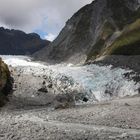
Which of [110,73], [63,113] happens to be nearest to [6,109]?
[63,113]

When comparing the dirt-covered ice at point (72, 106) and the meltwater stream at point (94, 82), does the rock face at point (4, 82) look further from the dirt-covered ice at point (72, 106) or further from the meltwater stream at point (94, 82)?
the meltwater stream at point (94, 82)

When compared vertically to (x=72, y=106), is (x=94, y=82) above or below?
above

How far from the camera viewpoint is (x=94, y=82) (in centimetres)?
6944

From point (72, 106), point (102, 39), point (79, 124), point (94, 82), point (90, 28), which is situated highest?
point (90, 28)

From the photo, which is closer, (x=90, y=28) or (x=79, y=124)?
(x=79, y=124)

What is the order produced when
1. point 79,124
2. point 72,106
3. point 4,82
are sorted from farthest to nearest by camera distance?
point 4,82 < point 72,106 < point 79,124

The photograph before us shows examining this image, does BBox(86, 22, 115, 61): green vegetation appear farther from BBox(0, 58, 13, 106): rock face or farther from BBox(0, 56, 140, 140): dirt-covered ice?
BBox(0, 58, 13, 106): rock face

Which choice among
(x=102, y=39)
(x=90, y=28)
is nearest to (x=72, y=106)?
(x=102, y=39)

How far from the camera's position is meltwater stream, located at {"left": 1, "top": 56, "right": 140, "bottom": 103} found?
212ft

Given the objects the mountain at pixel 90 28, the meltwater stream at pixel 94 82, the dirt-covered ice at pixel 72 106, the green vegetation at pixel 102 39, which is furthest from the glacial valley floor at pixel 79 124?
the mountain at pixel 90 28

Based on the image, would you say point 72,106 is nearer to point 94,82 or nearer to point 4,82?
point 4,82

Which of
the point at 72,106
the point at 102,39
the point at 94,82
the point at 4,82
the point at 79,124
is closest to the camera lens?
the point at 79,124

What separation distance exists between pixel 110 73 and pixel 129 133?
137 ft

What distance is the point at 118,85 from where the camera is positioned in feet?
220
